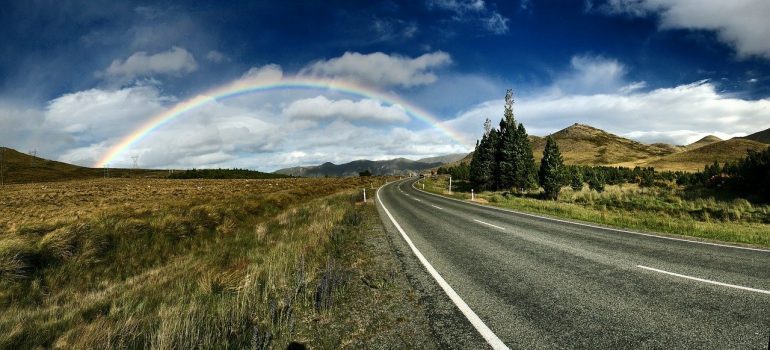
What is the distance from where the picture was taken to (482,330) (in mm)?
4023

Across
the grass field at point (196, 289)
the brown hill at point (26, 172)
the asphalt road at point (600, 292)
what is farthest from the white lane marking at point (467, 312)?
the brown hill at point (26, 172)

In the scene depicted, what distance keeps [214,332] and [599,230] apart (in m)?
11.9

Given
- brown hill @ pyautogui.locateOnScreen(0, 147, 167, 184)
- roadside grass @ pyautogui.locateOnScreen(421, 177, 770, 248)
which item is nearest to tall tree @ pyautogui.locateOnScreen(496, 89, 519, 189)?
roadside grass @ pyautogui.locateOnScreen(421, 177, 770, 248)

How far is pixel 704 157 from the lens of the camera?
102m

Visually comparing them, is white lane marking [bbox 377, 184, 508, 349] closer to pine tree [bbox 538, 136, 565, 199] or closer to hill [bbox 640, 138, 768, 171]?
pine tree [bbox 538, 136, 565, 199]

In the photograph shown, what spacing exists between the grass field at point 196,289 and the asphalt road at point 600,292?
91 cm

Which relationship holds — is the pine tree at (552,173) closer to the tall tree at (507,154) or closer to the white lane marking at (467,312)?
the tall tree at (507,154)

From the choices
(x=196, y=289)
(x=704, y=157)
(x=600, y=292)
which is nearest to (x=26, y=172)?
(x=196, y=289)

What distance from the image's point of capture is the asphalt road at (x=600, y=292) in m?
3.78

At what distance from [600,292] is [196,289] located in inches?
273

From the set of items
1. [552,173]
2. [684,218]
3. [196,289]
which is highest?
[552,173]

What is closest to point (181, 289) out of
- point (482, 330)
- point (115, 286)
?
point (115, 286)

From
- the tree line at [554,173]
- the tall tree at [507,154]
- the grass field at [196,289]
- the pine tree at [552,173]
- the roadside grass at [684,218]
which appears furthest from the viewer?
the tall tree at [507,154]

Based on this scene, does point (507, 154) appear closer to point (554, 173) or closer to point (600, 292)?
point (554, 173)
